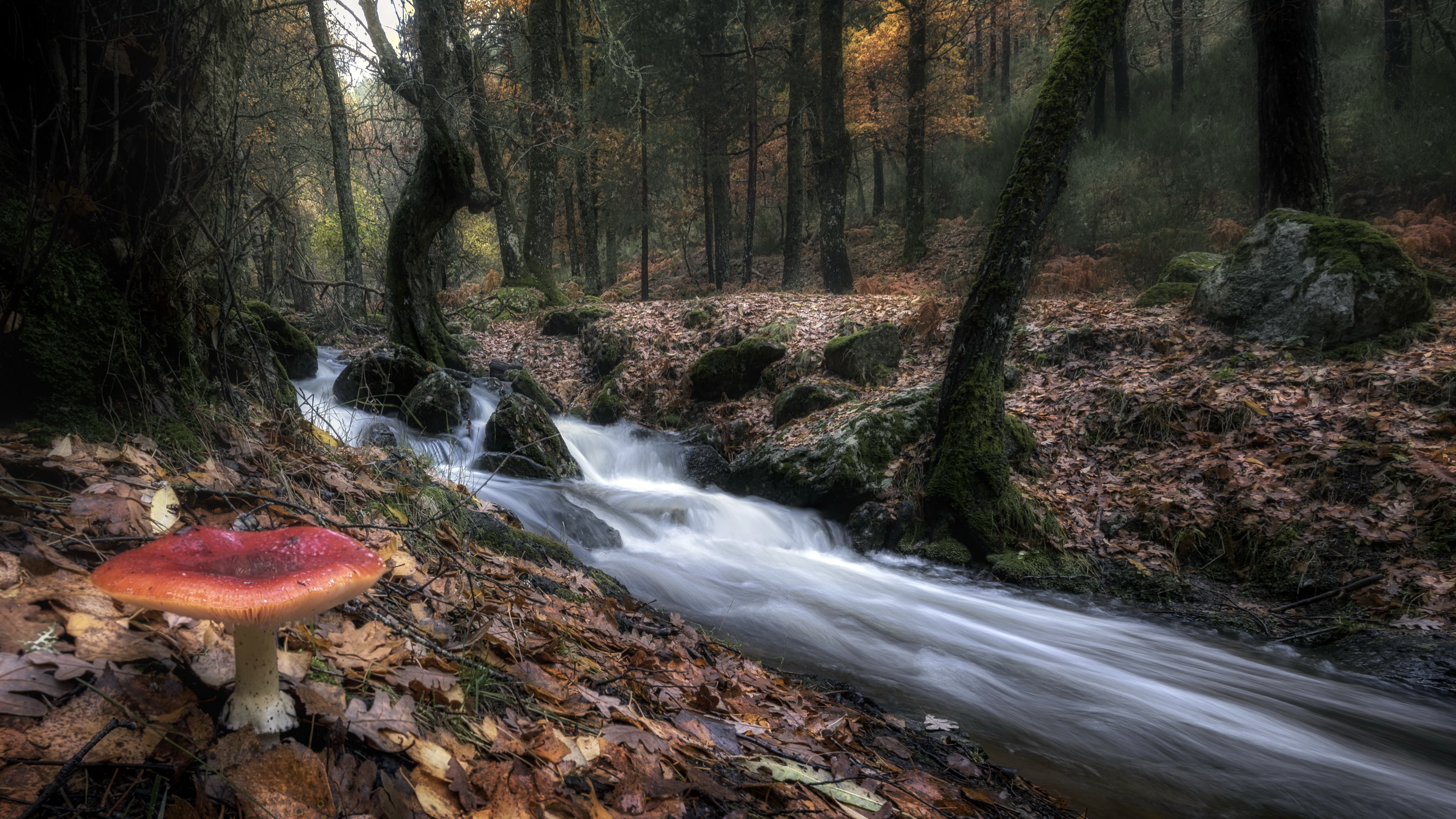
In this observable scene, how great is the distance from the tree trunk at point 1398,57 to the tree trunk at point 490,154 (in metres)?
16.6

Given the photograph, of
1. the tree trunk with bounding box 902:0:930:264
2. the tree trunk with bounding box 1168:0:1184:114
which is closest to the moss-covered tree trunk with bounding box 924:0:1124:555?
the tree trunk with bounding box 902:0:930:264

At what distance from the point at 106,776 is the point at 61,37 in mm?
3009

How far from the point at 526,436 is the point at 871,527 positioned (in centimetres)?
432

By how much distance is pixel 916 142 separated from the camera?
62.6ft

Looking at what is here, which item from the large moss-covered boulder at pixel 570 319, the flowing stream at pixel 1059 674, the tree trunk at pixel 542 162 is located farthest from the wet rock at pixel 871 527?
the tree trunk at pixel 542 162

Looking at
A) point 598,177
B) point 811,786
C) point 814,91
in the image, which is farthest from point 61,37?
point 598,177

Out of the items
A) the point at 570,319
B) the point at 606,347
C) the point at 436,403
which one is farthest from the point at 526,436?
the point at 570,319

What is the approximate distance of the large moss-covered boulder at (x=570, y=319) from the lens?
1392 cm

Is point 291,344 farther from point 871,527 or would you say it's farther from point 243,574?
point 243,574

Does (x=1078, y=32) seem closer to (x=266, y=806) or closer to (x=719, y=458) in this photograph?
(x=719, y=458)

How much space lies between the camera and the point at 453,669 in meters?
2.08

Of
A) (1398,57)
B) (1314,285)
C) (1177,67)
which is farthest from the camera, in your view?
(1177,67)

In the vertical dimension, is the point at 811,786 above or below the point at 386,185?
below

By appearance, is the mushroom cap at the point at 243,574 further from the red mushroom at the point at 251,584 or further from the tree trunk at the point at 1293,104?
the tree trunk at the point at 1293,104
